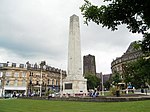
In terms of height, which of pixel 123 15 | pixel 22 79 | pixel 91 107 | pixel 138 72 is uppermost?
pixel 22 79

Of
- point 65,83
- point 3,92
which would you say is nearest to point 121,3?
point 65,83

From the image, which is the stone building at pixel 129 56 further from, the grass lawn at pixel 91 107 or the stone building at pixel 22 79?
the stone building at pixel 22 79

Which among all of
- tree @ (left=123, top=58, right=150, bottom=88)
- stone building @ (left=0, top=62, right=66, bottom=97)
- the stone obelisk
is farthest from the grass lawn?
stone building @ (left=0, top=62, right=66, bottom=97)

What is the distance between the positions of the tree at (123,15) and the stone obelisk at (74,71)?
118ft

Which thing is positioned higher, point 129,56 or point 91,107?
point 129,56

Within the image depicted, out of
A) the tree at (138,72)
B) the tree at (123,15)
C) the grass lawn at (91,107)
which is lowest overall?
the grass lawn at (91,107)

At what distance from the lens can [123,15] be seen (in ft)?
14.8

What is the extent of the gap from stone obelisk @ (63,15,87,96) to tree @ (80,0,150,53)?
1414 inches

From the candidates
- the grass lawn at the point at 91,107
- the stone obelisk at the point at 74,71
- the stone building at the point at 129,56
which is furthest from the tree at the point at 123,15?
the stone obelisk at the point at 74,71

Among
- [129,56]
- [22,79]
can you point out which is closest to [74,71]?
[22,79]

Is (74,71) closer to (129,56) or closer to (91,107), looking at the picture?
(91,107)

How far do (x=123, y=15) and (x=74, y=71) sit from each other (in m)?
36.5

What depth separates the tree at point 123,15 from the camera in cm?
425

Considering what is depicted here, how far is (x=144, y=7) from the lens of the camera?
414 centimetres
